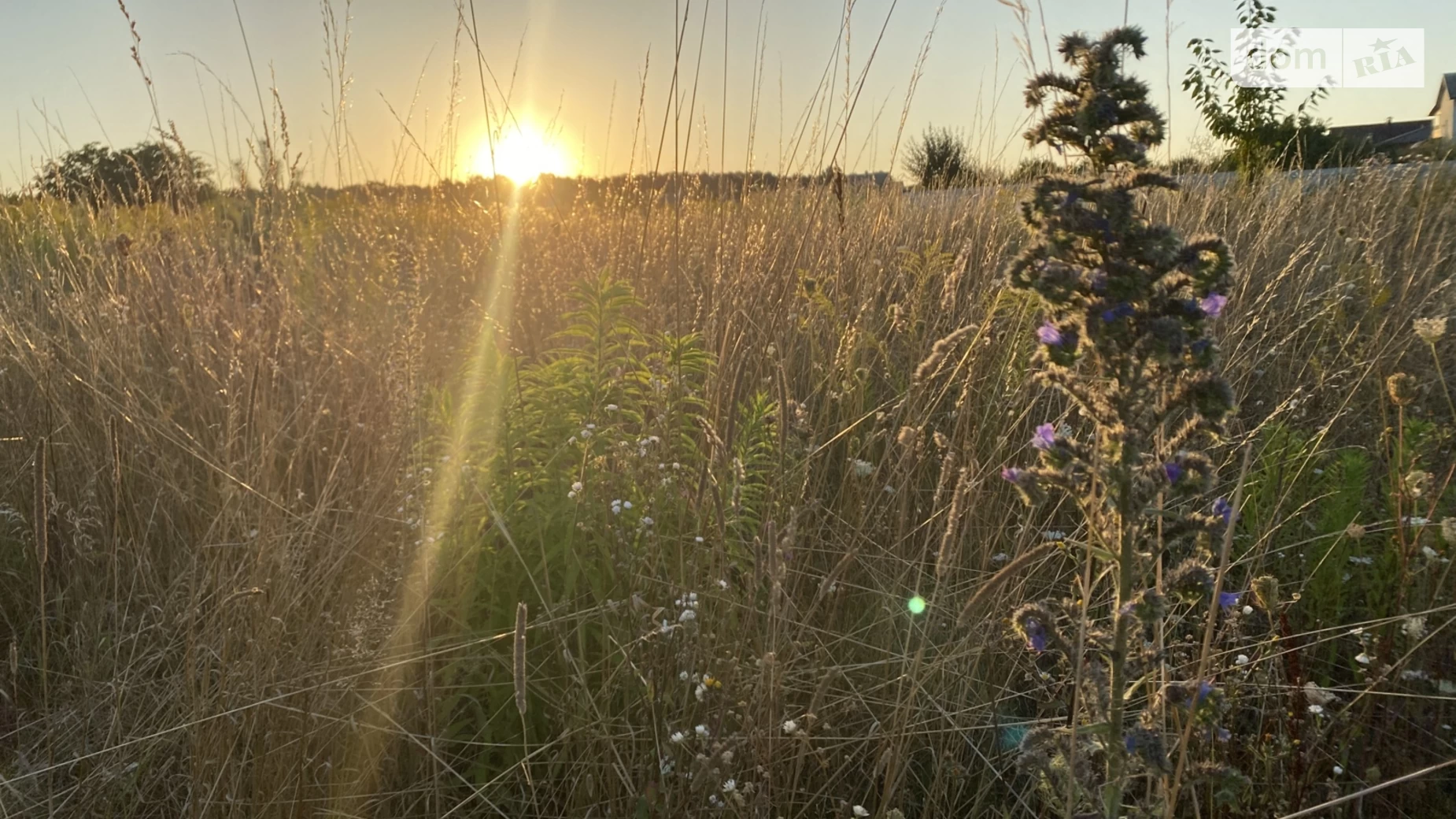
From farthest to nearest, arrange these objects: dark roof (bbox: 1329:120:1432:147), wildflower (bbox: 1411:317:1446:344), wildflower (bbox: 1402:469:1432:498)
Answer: dark roof (bbox: 1329:120:1432:147) < wildflower (bbox: 1411:317:1446:344) < wildflower (bbox: 1402:469:1432:498)

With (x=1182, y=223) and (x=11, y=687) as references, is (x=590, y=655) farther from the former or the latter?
(x=1182, y=223)

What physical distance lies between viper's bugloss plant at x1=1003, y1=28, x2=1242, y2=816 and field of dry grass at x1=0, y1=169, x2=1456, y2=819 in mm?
265

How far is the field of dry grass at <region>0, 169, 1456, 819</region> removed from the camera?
1492 millimetres

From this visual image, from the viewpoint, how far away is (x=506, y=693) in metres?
1.67

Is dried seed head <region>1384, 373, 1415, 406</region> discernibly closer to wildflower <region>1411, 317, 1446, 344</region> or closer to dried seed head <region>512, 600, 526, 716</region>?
wildflower <region>1411, 317, 1446, 344</region>

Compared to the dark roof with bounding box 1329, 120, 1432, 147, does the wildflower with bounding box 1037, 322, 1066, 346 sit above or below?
below

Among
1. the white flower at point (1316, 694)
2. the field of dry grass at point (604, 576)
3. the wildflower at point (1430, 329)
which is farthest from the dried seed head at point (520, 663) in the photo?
the wildflower at point (1430, 329)

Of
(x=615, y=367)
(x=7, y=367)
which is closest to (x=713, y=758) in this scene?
(x=615, y=367)

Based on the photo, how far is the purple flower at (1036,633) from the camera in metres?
1.11

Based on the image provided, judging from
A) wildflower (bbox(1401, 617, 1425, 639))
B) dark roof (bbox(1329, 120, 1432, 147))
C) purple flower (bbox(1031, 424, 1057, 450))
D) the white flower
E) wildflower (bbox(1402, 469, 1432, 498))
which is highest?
dark roof (bbox(1329, 120, 1432, 147))

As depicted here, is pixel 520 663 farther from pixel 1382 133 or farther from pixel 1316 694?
pixel 1382 133

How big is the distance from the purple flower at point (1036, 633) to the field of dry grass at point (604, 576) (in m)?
0.18

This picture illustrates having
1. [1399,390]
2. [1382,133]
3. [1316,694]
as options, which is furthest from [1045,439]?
[1382,133]

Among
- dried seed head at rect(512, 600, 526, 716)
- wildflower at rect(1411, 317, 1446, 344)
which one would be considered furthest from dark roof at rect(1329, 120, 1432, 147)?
dried seed head at rect(512, 600, 526, 716)
